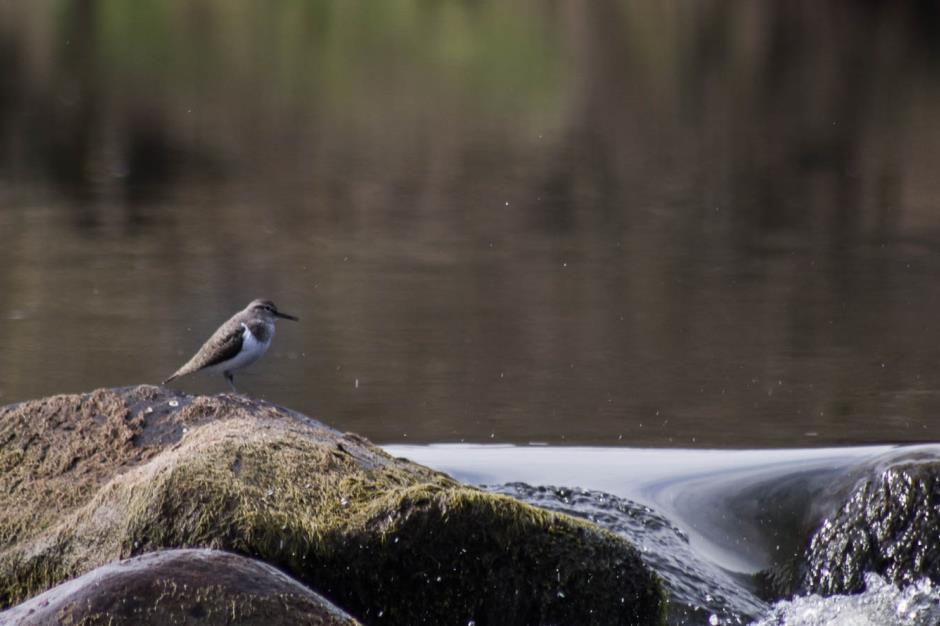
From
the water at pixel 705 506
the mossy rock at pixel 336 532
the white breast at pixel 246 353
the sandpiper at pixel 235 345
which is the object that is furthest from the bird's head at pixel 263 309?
the mossy rock at pixel 336 532

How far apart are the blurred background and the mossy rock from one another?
149 inches

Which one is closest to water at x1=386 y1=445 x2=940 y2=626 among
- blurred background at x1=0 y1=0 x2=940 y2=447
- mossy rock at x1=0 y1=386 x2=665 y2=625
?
blurred background at x1=0 y1=0 x2=940 y2=447

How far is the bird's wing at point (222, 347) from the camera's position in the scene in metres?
7.06

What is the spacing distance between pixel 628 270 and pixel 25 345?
5.52 m

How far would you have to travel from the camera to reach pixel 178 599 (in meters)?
3.68

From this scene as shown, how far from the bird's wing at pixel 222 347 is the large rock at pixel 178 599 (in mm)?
3281

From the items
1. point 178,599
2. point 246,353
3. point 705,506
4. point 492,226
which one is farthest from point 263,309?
point 492,226

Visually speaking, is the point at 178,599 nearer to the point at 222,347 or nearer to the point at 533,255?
the point at 222,347

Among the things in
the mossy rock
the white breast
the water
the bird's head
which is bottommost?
the water

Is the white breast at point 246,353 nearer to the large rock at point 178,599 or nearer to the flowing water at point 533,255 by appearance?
the flowing water at point 533,255

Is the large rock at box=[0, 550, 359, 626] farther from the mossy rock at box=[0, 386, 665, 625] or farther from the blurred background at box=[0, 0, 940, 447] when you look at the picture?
the blurred background at box=[0, 0, 940, 447]

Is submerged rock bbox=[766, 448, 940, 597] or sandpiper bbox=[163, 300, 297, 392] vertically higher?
sandpiper bbox=[163, 300, 297, 392]

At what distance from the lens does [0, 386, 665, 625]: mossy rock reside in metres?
4.50

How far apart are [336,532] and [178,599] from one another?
2.94 feet
